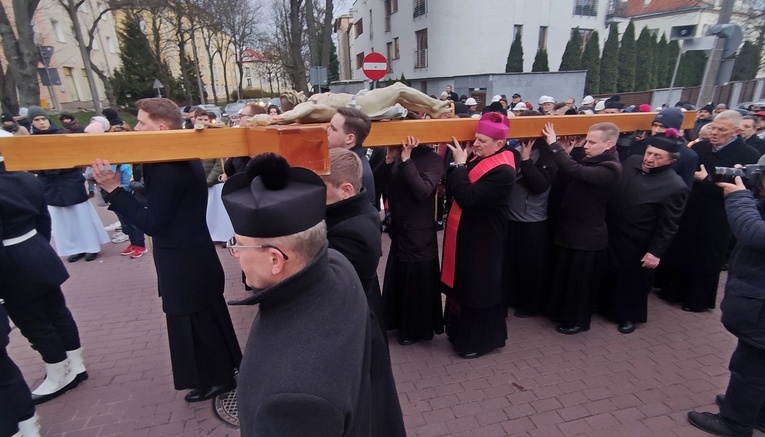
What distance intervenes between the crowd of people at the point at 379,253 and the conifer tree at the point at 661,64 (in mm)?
30115

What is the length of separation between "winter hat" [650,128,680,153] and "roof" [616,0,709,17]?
38457mm

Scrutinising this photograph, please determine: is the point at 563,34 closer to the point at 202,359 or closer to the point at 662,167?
the point at 662,167

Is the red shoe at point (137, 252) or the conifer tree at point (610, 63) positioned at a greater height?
the conifer tree at point (610, 63)

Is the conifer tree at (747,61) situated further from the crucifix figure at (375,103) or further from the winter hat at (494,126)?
the crucifix figure at (375,103)

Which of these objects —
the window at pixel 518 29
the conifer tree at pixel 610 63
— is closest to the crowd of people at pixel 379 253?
the window at pixel 518 29

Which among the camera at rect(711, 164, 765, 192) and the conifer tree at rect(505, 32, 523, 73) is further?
the conifer tree at rect(505, 32, 523, 73)

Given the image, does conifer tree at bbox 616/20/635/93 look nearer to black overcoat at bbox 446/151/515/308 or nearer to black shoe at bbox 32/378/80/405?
black overcoat at bbox 446/151/515/308

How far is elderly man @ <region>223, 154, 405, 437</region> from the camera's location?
1.04 meters

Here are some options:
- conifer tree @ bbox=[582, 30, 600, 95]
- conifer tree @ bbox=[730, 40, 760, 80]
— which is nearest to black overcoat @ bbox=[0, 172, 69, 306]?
conifer tree @ bbox=[582, 30, 600, 95]

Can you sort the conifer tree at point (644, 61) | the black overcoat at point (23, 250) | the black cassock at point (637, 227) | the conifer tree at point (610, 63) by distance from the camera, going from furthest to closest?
1. the conifer tree at point (644, 61)
2. the conifer tree at point (610, 63)
3. the black cassock at point (637, 227)
4. the black overcoat at point (23, 250)

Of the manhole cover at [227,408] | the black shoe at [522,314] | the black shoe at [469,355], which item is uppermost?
the manhole cover at [227,408]

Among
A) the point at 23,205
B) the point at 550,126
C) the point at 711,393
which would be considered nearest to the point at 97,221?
the point at 23,205

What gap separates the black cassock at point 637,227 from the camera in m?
3.71

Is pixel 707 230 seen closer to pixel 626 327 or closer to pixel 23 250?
pixel 626 327
